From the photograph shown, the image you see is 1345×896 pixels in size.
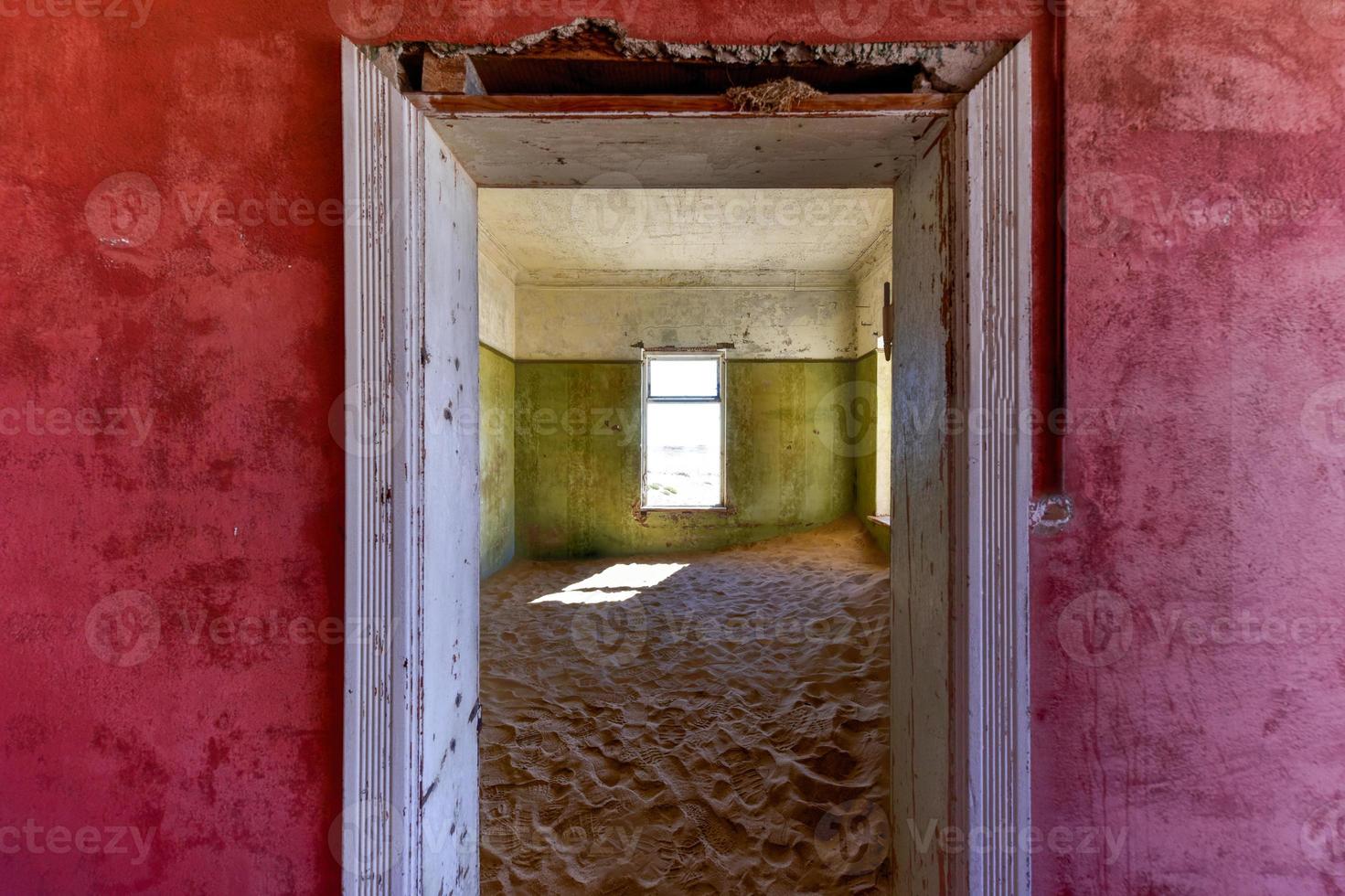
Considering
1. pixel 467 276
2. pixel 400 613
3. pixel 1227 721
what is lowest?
pixel 1227 721

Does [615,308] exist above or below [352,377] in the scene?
above

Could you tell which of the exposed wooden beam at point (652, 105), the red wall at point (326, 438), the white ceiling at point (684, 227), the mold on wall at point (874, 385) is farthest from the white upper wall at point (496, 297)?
the exposed wooden beam at point (652, 105)

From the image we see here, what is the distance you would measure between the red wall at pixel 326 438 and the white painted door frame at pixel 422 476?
0.07 metres

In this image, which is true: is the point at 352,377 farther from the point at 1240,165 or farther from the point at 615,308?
the point at 615,308

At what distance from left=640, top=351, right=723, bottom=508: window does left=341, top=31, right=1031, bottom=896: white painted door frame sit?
5.58 metres

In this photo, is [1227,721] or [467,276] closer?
[1227,721]

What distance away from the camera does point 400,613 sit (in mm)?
1057

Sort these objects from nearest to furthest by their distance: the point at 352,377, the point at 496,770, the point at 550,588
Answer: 1. the point at 352,377
2. the point at 496,770
3. the point at 550,588

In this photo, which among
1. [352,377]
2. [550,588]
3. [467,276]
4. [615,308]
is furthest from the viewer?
[615,308]

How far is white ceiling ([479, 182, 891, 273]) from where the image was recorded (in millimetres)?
4535

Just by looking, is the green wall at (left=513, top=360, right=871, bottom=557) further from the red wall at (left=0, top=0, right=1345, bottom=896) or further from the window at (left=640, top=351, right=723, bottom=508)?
the red wall at (left=0, top=0, right=1345, bottom=896)

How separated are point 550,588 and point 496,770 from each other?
303 centimetres

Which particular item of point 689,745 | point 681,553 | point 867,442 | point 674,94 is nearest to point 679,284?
point 867,442

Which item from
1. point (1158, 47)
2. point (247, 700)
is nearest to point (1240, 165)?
point (1158, 47)
